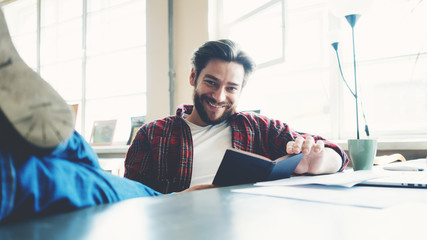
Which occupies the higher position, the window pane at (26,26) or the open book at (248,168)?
the window pane at (26,26)

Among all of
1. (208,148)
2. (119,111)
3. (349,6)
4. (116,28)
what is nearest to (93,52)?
(116,28)

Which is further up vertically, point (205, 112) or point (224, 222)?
point (205, 112)

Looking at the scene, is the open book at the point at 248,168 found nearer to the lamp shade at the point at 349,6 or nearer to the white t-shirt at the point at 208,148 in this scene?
the white t-shirt at the point at 208,148

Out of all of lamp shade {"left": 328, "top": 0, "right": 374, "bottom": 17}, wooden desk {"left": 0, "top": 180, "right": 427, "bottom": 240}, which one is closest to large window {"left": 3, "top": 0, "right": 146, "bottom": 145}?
lamp shade {"left": 328, "top": 0, "right": 374, "bottom": 17}

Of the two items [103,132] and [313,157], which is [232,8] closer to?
[103,132]

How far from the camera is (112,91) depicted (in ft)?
11.7

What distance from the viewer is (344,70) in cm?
220

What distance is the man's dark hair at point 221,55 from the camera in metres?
1.43

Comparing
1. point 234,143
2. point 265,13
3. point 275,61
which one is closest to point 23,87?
point 234,143

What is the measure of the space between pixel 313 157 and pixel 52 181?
0.71 metres

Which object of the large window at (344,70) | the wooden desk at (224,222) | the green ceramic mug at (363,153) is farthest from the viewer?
the large window at (344,70)

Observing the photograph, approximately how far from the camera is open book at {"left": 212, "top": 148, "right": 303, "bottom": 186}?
0.67 meters

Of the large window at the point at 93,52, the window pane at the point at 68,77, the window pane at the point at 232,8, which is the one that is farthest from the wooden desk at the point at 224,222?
the window pane at the point at 68,77

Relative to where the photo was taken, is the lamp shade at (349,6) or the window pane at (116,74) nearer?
the lamp shade at (349,6)
